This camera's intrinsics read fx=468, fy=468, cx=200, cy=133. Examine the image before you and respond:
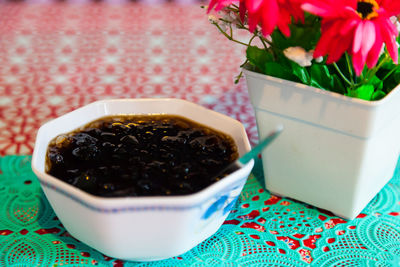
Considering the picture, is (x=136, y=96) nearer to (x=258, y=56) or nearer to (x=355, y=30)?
(x=258, y=56)

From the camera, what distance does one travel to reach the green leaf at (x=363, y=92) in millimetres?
521

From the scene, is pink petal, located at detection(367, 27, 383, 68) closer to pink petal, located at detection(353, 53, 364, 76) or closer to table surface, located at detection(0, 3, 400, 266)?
pink petal, located at detection(353, 53, 364, 76)

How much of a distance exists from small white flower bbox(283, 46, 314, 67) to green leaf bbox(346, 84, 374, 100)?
0.20ft

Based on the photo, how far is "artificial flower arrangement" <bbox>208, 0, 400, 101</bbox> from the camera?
0.47 metres

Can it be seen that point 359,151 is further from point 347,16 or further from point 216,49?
point 216,49

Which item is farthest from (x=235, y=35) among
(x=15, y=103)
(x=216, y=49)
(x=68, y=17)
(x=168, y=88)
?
(x=15, y=103)

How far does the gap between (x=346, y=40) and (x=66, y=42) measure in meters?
0.85

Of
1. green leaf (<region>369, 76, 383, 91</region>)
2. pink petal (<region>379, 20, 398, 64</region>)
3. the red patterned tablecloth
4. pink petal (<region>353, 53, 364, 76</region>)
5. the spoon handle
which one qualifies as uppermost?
pink petal (<region>379, 20, 398, 64</region>)

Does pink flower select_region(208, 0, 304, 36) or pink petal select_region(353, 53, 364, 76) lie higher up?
pink flower select_region(208, 0, 304, 36)

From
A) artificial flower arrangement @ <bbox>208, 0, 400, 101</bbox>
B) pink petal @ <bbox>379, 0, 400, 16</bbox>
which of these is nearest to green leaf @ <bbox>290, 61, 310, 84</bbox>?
artificial flower arrangement @ <bbox>208, 0, 400, 101</bbox>

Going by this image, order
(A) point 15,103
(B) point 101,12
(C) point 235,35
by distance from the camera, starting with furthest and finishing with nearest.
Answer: (B) point 101,12, (C) point 235,35, (A) point 15,103

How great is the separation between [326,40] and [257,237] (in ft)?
0.80

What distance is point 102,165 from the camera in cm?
53

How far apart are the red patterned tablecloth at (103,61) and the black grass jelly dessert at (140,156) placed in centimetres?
19
